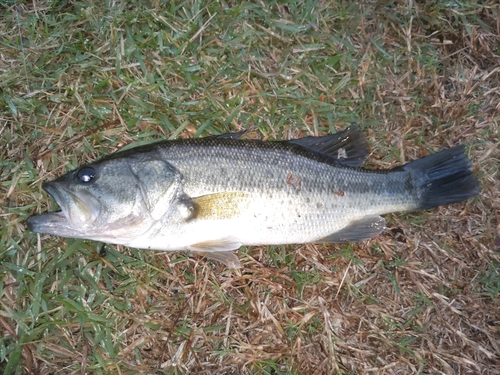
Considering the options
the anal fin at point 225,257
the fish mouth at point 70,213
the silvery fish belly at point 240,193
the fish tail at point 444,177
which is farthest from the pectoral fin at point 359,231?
the fish mouth at point 70,213

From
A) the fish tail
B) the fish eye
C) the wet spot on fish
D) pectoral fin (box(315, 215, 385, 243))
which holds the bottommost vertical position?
pectoral fin (box(315, 215, 385, 243))

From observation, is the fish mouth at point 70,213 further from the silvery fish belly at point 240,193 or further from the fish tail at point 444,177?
the fish tail at point 444,177

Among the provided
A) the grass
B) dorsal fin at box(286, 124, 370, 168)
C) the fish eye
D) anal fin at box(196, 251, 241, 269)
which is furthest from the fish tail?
the fish eye

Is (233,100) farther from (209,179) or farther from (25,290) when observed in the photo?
(25,290)

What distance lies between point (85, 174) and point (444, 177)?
304 centimetres

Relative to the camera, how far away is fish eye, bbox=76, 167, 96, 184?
3041mm

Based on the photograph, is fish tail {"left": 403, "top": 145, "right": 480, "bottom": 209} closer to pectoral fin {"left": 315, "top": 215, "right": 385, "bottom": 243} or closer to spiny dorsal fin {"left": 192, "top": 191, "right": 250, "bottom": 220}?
pectoral fin {"left": 315, "top": 215, "right": 385, "bottom": 243}

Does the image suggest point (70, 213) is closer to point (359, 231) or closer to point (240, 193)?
point (240, 193)

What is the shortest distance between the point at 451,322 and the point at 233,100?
292 cm

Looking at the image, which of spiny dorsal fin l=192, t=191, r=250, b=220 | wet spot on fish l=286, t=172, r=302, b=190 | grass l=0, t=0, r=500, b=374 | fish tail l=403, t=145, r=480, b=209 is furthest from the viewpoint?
fish tail l=403, t=145, r=480, b=209

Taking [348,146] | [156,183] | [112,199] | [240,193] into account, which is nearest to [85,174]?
[112,199]

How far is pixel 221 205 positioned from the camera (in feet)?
10.3

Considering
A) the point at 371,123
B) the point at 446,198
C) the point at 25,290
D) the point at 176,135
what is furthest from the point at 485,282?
the point at 25,290

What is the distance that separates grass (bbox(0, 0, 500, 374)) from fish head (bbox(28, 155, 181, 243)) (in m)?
0.49
